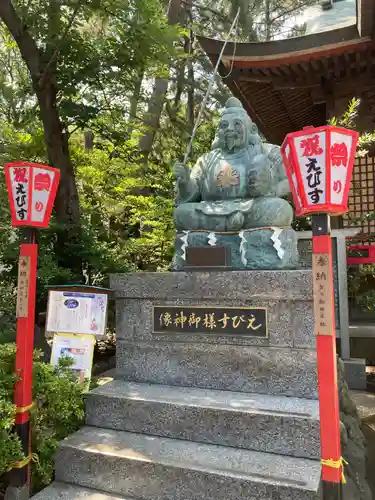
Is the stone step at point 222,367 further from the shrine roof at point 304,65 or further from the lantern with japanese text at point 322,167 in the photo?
the shrine roof at point 304,65

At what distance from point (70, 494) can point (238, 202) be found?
2729 millimetres

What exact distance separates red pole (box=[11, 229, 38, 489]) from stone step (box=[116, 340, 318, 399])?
41.1 inches

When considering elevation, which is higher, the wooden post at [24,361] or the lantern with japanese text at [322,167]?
the lantern with japanese text at [322,167]

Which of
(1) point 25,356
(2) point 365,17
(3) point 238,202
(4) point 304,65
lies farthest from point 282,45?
(1) point 25,356

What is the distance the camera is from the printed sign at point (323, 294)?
212 cm

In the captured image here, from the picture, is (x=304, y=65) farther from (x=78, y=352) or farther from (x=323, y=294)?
(x=78, y=352)

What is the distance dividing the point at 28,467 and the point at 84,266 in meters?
3.53

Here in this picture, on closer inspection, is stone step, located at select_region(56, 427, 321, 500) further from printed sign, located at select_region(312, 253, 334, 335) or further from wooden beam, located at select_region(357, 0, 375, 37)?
wooden beam, located at select_region(357, 0, 375, 37)

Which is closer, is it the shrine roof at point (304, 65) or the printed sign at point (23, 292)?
the printed sign at point (23, 292)

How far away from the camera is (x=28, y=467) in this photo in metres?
2.73

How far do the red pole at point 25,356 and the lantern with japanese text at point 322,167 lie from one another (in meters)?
1.92

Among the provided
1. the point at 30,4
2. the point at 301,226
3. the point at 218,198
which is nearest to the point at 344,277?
the point at 301,226

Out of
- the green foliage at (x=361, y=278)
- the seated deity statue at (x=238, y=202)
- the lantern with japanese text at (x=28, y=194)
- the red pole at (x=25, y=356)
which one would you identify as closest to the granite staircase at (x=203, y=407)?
the red pole at (x=25, y=356)

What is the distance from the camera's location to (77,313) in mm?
3457
